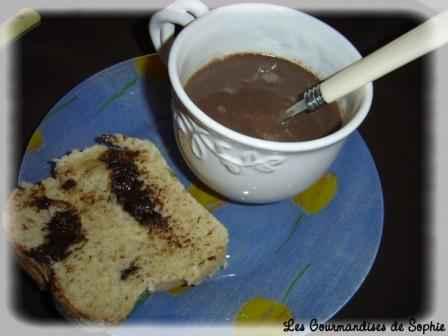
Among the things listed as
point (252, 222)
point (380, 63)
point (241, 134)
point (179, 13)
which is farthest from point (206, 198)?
point (380, 63)

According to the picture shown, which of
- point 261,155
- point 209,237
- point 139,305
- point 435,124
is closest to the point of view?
point 261,155

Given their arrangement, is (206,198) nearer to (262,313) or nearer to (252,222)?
(252,222)

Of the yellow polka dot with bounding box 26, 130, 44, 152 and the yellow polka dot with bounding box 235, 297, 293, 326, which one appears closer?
the yellow polka dot with bounding box 235, 297, 293, 326

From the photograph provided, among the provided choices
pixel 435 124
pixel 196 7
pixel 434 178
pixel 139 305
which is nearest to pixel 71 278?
pixel 139 305

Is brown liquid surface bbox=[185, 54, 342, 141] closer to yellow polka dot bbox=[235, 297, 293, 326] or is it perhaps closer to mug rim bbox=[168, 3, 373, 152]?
mug rim bbox=[168, 3, 373, 152]

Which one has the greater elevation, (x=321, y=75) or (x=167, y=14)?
(x=167, y=14)

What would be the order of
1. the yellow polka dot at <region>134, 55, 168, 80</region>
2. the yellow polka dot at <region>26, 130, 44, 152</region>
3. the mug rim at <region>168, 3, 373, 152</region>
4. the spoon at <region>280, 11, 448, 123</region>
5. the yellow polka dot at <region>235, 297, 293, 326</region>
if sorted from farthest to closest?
the yellow polka dot at <region>134, 55, 168, 80</region> → the yellow polka dot at <region>26, 130, 44, 152</region> → the yellow polka dot at <region>235, 297, 293, 326</region> → the mug rim at <region>168, 3, 373, 152</region> → the spoon at <region>280, 11, 448, 123</region>

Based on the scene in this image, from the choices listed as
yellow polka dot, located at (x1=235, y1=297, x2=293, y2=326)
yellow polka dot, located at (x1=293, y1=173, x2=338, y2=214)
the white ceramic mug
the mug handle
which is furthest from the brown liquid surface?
yellow polka dot, located at (x1=235, y1=297, x2=293, y2=326)

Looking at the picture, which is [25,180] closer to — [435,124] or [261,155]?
[261,155]
